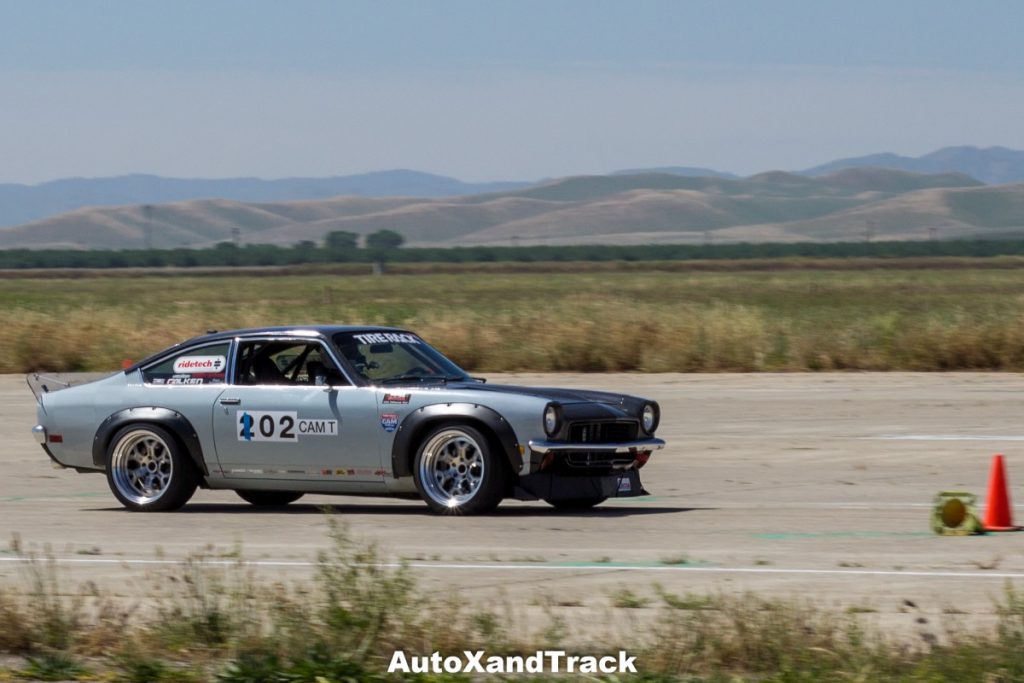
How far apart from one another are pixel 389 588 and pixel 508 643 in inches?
24.6

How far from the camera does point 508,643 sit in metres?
7.07

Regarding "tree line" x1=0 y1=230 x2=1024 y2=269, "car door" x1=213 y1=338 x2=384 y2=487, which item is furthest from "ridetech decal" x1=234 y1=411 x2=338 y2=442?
"tree line" x1=0 y1=230 x2=1024 y2=269

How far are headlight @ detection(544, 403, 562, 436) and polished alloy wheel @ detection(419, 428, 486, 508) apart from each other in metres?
0.55

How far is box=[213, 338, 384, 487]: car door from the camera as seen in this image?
12195mm

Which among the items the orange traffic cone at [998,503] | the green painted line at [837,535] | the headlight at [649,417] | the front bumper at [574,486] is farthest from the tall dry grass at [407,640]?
the headlight at [649,417]

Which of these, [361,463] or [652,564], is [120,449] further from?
[652,564]

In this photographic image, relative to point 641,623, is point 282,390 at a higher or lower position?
higher

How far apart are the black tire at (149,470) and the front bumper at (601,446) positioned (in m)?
2.82

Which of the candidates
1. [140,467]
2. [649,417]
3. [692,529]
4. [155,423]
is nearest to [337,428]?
[155,423]

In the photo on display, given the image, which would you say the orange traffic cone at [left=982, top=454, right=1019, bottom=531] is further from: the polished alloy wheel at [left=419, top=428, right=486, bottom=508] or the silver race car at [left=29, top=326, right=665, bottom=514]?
the polished alloy wheel at [left=419, top=428, right=486, bottom=508]

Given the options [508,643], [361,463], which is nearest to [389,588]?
[508,643]

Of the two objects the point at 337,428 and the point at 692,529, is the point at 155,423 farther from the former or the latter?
the point at 692,529

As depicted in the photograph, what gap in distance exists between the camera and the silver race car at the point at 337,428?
38.9ft

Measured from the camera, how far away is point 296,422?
12359mm
